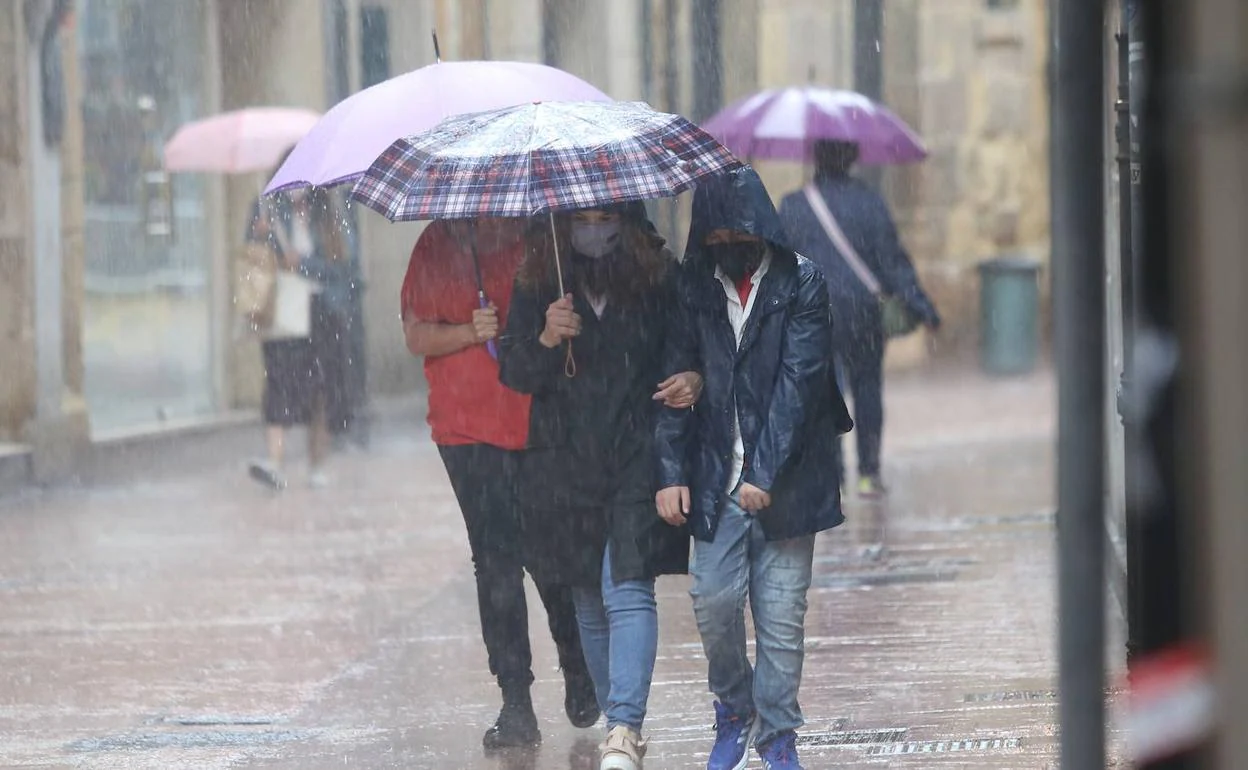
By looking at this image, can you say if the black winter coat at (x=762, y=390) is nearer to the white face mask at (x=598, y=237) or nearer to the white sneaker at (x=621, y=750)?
the white face mask at (x=598, y=237)

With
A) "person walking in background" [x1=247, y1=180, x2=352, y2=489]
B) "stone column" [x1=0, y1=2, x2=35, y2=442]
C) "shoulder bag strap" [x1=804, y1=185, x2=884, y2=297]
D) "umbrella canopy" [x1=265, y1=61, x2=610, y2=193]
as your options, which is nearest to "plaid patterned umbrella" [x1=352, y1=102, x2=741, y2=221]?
"umbrella canopy" [x1=265, y1=61, x2=610, y2=193]

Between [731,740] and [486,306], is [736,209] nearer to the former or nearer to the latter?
[486,306]

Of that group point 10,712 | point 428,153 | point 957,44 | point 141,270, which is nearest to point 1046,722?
point 428,153

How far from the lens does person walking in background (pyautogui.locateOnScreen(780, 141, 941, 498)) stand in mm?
10664

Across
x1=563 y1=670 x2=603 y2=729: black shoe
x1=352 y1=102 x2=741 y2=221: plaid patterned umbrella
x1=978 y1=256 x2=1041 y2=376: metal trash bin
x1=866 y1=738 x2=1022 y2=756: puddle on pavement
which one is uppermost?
x1=352 y1=102 x2=741 y2=221: plaid patterned umbrella

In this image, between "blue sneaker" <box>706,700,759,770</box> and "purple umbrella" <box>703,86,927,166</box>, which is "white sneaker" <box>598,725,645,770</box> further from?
"purple umbrella" <box>703,86,927,166</box>

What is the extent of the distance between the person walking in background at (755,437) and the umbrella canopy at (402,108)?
0.96m

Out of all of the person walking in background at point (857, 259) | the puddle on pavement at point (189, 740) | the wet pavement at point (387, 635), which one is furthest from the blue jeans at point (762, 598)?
the person walking in background at point (857, 259)

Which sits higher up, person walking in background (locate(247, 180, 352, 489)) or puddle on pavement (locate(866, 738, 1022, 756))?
person walking in background (locate(247, 180, 352, 489))

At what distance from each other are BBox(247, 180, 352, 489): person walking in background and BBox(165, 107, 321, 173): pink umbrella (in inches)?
22.1

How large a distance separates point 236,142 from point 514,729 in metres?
8.25

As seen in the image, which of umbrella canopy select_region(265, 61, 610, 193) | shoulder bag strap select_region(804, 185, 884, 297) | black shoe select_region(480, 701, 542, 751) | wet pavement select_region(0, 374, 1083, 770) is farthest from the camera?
shoulder bag strap select_region(804, 185, 884, 297)

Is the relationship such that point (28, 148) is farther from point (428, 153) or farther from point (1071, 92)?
point (1071, 92)

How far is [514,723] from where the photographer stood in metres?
6.03
